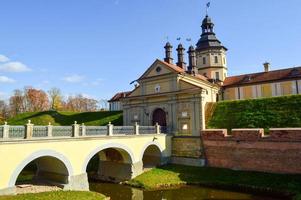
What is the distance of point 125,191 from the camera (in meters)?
17.8

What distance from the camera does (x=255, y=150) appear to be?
1953 cm

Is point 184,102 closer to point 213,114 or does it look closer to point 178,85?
point 178,85

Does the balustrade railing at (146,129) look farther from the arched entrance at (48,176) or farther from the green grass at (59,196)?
the green grass at (59,196)

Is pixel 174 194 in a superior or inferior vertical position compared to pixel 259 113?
inferior

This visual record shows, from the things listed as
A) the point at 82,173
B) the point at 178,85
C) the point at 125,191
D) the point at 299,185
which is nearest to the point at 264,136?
the point at 299,185

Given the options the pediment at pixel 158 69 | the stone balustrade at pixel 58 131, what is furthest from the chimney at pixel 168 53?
the stone balustrade at pixel 58 131

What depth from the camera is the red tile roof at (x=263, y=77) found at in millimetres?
32312

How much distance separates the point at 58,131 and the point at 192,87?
13320 millimetres

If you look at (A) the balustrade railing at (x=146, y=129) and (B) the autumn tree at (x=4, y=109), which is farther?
(B) the autumn tree at (x=4, y=109)

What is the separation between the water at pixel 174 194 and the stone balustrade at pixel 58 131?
12.9ft

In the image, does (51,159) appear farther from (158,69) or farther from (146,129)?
(158,69)

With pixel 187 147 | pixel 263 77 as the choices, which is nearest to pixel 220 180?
pixel 187 147

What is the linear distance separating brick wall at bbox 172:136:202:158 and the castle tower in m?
16.5

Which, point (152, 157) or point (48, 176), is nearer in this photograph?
point (48, 176)
